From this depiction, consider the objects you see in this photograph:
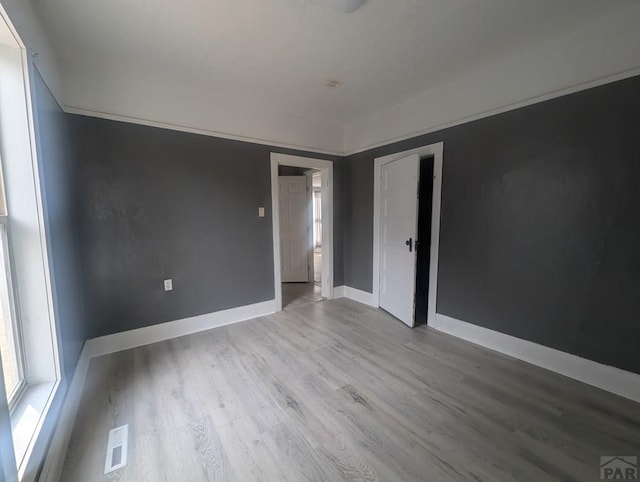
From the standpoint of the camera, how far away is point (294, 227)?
5004 mm

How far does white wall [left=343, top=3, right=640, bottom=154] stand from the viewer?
180 centimetres

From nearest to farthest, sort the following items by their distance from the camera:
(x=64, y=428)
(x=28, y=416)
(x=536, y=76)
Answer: (x=28, y=416), (x=64, y=428), (x=536, y=76)

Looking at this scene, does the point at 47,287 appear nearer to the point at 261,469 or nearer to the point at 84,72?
the point at 261,469

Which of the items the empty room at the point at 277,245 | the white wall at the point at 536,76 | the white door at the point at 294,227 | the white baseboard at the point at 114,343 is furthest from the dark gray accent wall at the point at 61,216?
the white wall at the point at 536,76

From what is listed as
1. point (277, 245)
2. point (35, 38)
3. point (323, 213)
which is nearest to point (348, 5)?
point (35, 38)

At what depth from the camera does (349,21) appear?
1.82 meters

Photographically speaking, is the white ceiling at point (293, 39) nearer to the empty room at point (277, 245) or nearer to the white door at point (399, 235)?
the empty room at point (277, 245)

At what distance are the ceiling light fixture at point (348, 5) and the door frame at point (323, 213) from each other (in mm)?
1894

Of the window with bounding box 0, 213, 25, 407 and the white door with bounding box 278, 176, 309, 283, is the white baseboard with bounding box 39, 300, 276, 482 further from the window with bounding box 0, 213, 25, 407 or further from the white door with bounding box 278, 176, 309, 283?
the white door with bounding box 278, 176, 309, 283

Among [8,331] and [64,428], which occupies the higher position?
[8,331]

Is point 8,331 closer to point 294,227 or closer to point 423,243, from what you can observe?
point 423,243

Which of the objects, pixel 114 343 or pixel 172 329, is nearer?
pixel 114 343

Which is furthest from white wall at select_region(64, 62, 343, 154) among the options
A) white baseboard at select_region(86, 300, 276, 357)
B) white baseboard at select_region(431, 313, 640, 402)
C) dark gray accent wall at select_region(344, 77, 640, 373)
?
white baseboard at select_region(431, 313, 640, 402)

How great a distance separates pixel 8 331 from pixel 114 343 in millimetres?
1212
